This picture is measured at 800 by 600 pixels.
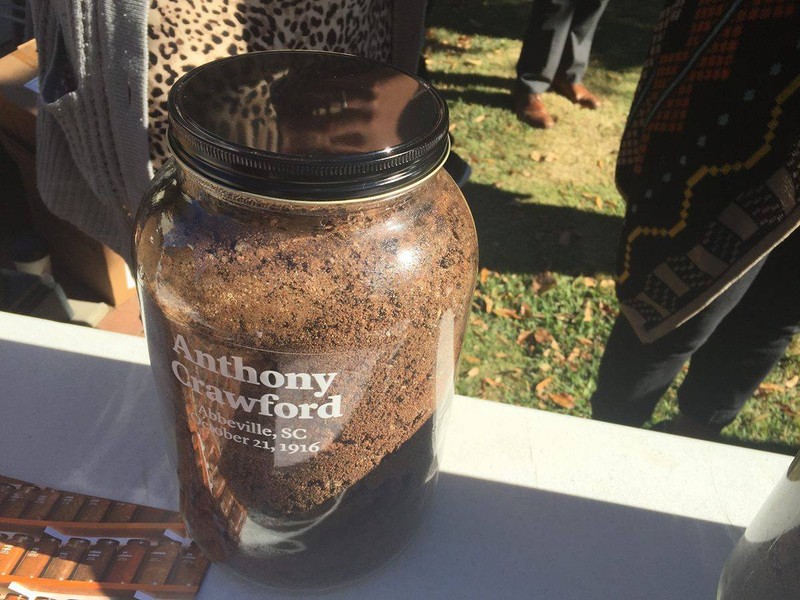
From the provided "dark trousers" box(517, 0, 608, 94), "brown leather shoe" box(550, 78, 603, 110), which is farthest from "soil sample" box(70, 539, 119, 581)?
"brown leather shoe" box(550, 78, 603, 110)

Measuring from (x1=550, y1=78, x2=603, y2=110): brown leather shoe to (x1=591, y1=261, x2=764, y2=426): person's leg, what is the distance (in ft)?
8.47

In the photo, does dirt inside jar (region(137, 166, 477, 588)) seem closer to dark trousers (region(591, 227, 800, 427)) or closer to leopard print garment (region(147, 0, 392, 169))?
leopard print garment (region(147, 0, 392, 169))

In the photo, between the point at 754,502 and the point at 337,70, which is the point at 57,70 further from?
the point at 754,502

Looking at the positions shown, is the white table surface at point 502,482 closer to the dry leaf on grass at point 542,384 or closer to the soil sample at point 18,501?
the soil sample at point 18,501

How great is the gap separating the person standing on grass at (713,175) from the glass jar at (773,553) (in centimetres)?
43

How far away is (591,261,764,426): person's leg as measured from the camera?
1207 millimetres

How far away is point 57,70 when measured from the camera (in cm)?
102

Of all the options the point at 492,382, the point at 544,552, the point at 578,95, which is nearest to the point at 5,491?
the point at 544,552

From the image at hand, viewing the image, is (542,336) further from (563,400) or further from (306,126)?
(306,126)

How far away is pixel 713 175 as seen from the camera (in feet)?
3.10

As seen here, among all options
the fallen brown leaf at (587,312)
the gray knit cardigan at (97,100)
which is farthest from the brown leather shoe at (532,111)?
the gray knit cardigan at (97,100)

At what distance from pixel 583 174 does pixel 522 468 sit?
8.78 ft

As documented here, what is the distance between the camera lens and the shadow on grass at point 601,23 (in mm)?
4230

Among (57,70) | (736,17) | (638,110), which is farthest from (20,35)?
(736,17)
